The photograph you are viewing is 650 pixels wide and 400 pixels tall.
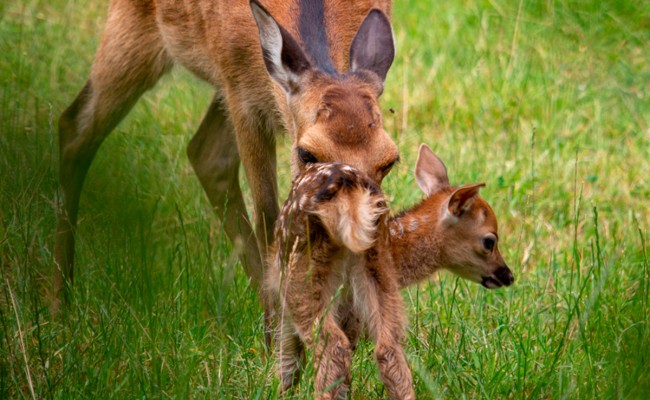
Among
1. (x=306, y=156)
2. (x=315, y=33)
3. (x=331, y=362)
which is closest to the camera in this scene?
(x=331, y=362)

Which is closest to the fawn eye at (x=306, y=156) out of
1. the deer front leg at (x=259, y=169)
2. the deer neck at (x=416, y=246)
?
the deer neck at (x=416, y=246)

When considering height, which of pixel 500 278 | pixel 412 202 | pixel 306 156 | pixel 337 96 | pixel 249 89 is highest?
pixel 337 96

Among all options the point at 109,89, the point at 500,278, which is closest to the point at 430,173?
the point at 500,278

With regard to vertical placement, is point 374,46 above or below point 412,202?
above

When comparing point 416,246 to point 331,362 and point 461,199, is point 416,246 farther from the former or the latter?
point 331,362

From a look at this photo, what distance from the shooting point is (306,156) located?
4.80m

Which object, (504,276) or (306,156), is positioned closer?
(306,156)

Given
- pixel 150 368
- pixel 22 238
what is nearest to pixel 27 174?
pixel 22 238

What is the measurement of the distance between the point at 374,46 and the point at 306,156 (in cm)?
88

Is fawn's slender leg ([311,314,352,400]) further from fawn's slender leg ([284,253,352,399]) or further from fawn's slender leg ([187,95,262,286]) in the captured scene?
fawn's slender leg ([187,95,262,286])

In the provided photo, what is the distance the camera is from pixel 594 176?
7262 mm

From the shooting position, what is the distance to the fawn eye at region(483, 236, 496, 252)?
5.11 m

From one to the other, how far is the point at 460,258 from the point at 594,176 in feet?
7.90

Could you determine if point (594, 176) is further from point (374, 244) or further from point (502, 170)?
point (374, 244)
